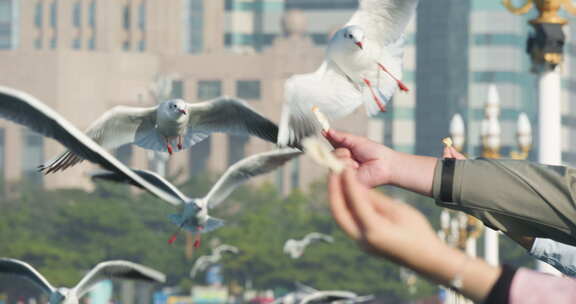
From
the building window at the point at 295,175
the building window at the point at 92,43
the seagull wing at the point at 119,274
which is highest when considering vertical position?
the seagull wing at the point at 119,274

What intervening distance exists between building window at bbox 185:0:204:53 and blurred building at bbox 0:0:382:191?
11cm

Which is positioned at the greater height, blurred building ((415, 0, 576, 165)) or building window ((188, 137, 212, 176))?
blurred building ((415, 0, 576, 165))

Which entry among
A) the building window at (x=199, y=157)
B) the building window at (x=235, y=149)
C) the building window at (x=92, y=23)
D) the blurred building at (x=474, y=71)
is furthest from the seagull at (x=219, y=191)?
the building window at (x=92, y=23)

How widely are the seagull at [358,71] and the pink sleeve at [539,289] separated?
9.44 feet

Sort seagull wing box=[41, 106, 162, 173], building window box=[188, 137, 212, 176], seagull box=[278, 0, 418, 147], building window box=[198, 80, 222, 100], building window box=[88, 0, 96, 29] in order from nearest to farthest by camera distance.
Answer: seagull box=[278, 0, 418, 147] < seagull wing box=[41, 106, 162, 173] < building window box=[198, 80, 222, 100] < building window box=[188, 137, 212, 176] < building window box=[88, 0, 96, 29]

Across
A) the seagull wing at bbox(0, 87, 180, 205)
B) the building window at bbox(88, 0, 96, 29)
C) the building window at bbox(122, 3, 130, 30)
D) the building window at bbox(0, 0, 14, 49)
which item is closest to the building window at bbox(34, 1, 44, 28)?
the building window at bbox(88, 0, 96, 29)

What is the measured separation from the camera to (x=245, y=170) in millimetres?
9922

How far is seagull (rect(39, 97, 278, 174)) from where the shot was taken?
23.9 ft

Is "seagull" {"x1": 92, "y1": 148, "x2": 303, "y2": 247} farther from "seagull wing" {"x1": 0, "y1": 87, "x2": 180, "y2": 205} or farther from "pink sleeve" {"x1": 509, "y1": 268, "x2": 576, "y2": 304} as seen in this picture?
"pink sleeve" {"x1": 509, "y1": 268, "x2": 576, "y2": 304}

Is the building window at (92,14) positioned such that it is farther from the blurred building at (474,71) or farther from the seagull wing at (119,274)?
the seagull wing at (119,274)

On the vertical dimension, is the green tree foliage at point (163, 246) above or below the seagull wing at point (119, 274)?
below

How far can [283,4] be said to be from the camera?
16912 centimetres

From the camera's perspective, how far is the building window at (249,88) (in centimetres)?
14388

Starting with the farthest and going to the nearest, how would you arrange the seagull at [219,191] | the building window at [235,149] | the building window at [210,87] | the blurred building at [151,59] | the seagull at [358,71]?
the building window at [235,149] < the building window at [210,87] < the blurred building at [151,59] < the seagull at [219,191] < the seagull at [358,71]
